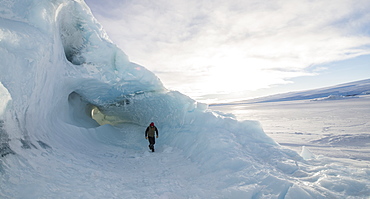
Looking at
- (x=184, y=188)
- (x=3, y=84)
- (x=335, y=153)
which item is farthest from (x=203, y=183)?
(x=335, y=153)

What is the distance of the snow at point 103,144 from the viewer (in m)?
3.47

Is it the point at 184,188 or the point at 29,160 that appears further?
the point at 184,188

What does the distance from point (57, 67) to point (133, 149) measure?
398 centimetres

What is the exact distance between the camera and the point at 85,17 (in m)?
7.15

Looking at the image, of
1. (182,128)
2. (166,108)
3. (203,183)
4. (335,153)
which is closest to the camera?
(203,183)

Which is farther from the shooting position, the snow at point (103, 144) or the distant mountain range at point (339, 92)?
the distant mountain range at point (339, 92)

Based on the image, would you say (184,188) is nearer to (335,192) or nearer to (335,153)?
(335,192)

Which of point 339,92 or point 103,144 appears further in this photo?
point 339,92

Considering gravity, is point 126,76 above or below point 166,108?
above

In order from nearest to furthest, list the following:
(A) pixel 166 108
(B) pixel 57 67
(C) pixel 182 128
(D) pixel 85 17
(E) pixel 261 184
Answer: (E) pixel 261 184 → (B) pixel 57 67 → (D) pixel 85 17 → (C) pixel 182 128 → (A) pixel 166 108

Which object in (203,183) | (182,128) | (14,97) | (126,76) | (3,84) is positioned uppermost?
(126,76)

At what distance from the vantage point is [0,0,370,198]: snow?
11.4 ft

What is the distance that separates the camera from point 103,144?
7.35 m

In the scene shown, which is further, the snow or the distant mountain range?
the distant mountain range
